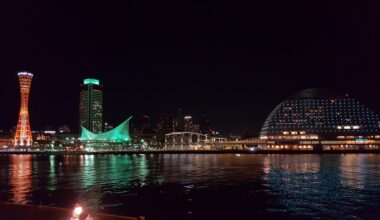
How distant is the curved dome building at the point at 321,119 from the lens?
105562 mm

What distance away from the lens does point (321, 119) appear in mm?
110188

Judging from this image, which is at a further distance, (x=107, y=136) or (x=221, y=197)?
(x=107, y=136)

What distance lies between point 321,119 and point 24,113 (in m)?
86.9

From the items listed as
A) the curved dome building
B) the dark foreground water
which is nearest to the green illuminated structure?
the curved dome building

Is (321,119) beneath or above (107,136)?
above

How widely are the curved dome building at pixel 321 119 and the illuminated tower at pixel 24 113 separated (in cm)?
7179

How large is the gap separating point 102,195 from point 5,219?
1153 cm

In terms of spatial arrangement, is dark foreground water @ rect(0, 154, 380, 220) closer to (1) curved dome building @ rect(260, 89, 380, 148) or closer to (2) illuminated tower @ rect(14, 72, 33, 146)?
(2) illuminated tower @ rect(14, 72, 33, 146)

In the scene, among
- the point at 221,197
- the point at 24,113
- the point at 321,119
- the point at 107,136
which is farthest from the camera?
the point at 107,136

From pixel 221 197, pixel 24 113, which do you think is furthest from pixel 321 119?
pixel 221 197

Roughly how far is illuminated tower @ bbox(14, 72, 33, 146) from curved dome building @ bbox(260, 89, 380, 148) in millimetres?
71792

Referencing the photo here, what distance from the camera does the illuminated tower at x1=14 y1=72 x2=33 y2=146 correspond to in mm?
94188

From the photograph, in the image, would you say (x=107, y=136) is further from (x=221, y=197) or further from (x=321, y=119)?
Result: (x=221, y=197)

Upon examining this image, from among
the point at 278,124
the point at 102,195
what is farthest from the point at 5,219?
the point at 278,124
